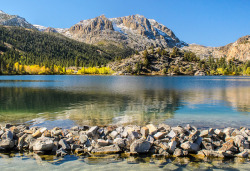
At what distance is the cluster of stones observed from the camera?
14844mm

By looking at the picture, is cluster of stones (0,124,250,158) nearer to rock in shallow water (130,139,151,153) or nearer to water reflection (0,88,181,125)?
rock in shallow water (130,139,151,153)

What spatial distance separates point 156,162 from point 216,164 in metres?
3.82

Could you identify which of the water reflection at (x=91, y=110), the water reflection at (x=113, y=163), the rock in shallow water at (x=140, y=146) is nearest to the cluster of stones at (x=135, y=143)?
the rock in shallow water at (x=140, y=146)

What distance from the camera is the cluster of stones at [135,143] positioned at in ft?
48.7

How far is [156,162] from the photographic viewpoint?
44.2 feet

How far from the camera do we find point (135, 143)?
49.1 feet

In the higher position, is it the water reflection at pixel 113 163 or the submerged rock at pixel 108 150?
the submerged rock at pixel 108 150

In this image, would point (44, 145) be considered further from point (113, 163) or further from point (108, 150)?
point (113, 163)

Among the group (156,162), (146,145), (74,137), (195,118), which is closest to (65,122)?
(74,137)

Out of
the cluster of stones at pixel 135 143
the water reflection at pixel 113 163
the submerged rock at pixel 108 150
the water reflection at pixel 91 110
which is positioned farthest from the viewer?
the water reflection at pixel 91 110

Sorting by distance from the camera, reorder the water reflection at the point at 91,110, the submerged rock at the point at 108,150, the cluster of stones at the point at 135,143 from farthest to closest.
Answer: the water reflection at the point at 91,110, the submerged rock at the point at 108,150, the cluster of stones at the point at 135,143

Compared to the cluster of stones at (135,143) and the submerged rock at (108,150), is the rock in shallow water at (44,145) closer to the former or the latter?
the cluster of stones at (135,143)

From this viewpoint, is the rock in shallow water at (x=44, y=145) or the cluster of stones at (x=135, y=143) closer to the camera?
the cluster of stones at (x=135, y=143)

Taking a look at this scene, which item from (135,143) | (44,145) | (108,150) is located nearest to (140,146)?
(135,143)
